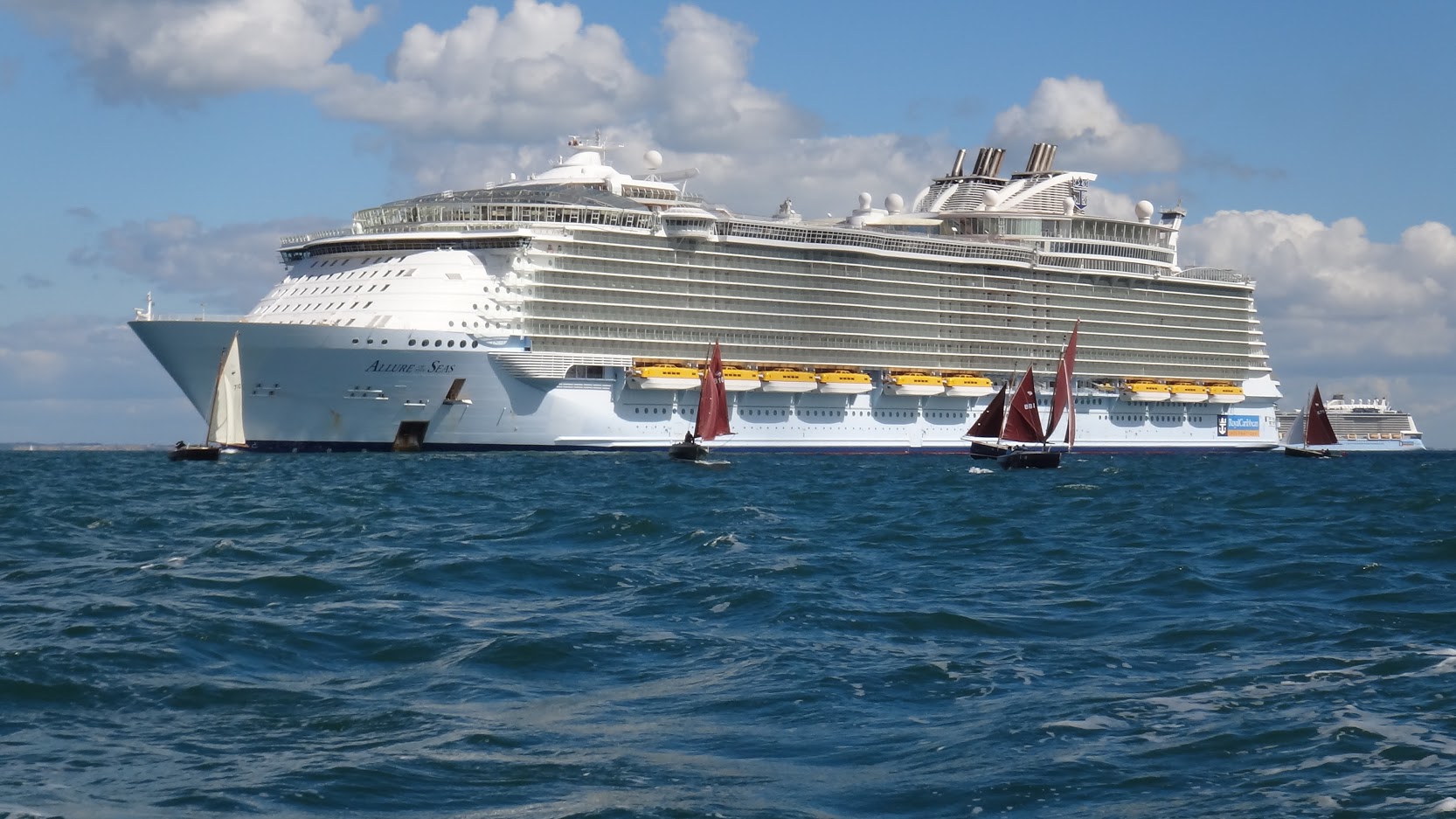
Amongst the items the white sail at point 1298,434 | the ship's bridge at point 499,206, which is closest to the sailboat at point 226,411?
the ship's bridge at point 499,206

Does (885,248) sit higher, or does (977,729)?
(885,248)

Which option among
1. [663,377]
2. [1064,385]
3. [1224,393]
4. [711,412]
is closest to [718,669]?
[711,412]

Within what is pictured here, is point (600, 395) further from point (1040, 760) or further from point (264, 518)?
point (1040, 760)

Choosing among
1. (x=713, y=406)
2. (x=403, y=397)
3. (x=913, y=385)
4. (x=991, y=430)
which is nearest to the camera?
(x=403, y=397)

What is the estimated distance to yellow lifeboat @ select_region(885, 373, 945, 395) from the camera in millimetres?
95562

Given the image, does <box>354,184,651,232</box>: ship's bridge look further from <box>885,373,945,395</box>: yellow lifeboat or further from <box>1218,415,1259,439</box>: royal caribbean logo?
<box>1218,415,1259,439</box>: royal caribbean logo

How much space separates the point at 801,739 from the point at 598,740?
2.06 metres

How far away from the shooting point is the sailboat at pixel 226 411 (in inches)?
2908

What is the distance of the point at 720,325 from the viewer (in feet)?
302

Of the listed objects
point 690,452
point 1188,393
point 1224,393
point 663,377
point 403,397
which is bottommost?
point 690,452

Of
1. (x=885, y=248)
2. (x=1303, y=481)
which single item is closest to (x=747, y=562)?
(x=1303, y=481)

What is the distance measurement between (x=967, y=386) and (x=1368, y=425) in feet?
261

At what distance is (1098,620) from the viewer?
75.2ft

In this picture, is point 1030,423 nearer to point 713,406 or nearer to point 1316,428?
point 713,406
